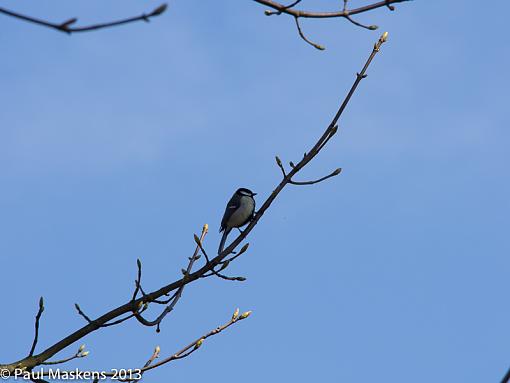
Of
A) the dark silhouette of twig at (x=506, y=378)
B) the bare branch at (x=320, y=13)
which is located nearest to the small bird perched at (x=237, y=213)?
the bare branch at (x=320, y=13)

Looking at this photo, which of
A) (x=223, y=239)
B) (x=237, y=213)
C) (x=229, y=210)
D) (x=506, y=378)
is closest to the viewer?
(x=506, y=378)

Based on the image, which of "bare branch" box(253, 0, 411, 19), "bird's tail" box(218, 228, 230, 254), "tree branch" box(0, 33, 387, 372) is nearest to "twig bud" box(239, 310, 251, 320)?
"tree branch" box(0, 33, 387, 372)

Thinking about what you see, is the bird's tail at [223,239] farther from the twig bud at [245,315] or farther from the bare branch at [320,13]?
the bare branch at [320,13]

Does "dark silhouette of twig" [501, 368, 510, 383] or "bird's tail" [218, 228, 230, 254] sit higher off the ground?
"dark silhouette of twig" [501, 368, 510, 383]

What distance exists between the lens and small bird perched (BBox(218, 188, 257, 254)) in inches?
395

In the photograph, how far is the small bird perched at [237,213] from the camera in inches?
395

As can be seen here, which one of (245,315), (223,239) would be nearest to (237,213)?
(223,239)

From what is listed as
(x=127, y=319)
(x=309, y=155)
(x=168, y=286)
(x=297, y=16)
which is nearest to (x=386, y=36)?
(x=309, y=155)

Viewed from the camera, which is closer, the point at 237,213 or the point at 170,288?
the point at 170,288

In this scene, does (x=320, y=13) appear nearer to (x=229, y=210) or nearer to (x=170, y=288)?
(x=170, y=288)

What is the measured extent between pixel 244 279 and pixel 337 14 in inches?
92.7

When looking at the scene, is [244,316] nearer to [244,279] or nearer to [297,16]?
[244,279]

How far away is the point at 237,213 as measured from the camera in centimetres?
1018

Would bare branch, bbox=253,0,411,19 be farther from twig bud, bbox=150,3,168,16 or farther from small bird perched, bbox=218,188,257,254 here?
small bird perched, bbox=218,188,257,254
